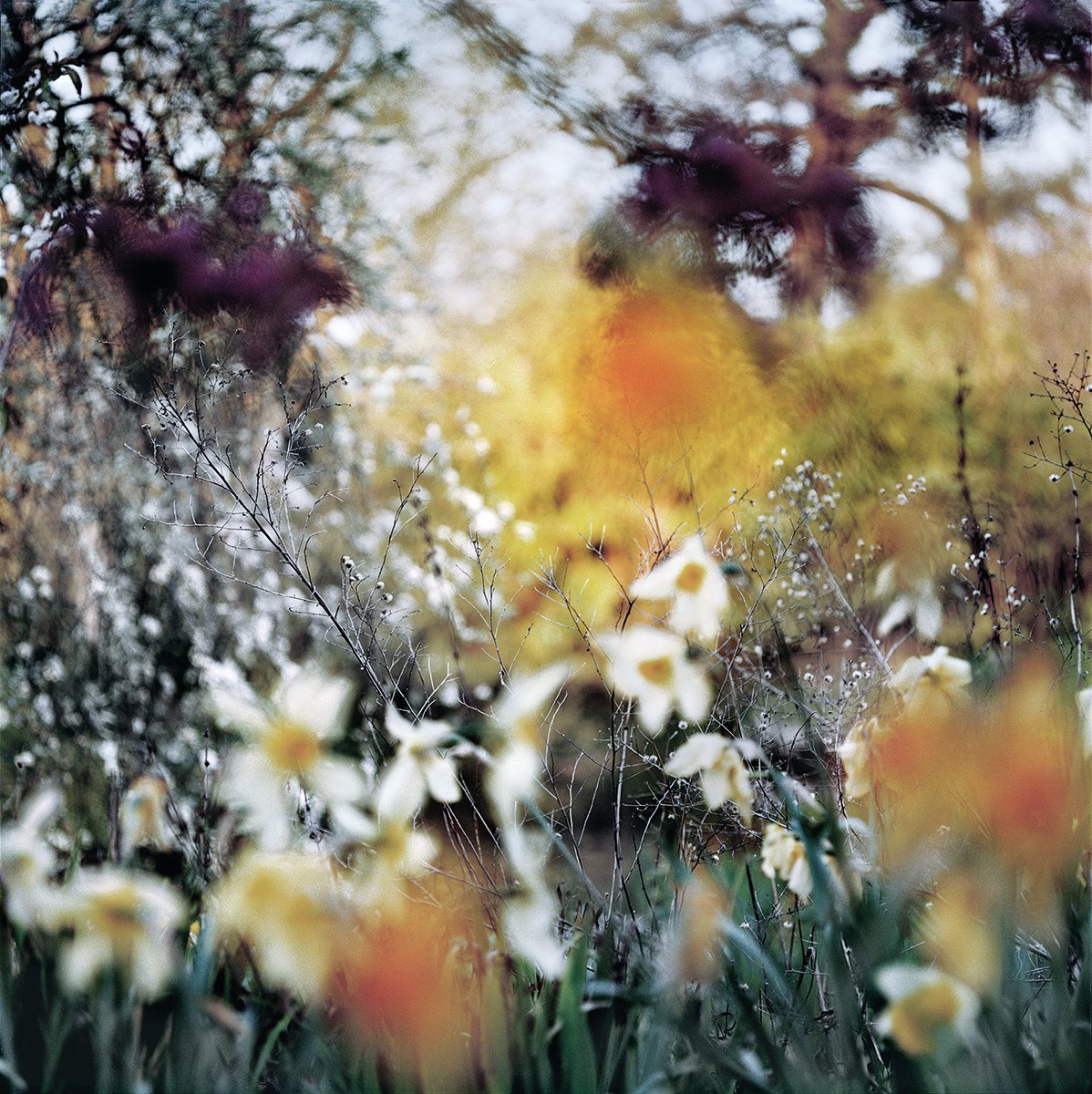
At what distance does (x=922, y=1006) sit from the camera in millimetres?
573

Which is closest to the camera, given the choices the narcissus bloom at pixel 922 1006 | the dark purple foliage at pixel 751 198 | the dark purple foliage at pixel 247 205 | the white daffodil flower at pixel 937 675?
the narcissus bloom at pixel 922 1006

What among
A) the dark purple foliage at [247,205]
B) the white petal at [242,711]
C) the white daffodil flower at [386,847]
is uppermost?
the dark purple foliage at [247,205]

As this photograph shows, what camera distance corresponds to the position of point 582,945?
80 cm

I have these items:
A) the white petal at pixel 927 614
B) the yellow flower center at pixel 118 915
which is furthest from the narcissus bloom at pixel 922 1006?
the yellow flower center at pixel 118 915

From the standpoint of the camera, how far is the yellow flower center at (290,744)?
66cm

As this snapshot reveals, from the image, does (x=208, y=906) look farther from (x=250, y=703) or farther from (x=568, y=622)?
(x=568, y=622)

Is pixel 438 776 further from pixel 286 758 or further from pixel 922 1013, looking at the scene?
pixel 922 1013

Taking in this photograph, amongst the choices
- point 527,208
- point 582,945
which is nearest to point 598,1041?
point 582,945

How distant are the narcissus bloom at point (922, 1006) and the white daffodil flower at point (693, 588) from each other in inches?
11.0

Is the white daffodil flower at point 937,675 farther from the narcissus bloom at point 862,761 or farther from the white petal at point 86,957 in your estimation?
the white petal at point 86,957

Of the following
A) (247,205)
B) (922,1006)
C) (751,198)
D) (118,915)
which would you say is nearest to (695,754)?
(922,1006)

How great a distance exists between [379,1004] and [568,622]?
3.41 ft

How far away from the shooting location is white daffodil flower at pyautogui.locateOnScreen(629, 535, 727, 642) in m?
0.73

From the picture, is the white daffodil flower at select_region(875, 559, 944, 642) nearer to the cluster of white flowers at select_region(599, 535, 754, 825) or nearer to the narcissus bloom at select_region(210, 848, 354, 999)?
the cluster of white flowers at select_region(599, 535, 754, 825)
